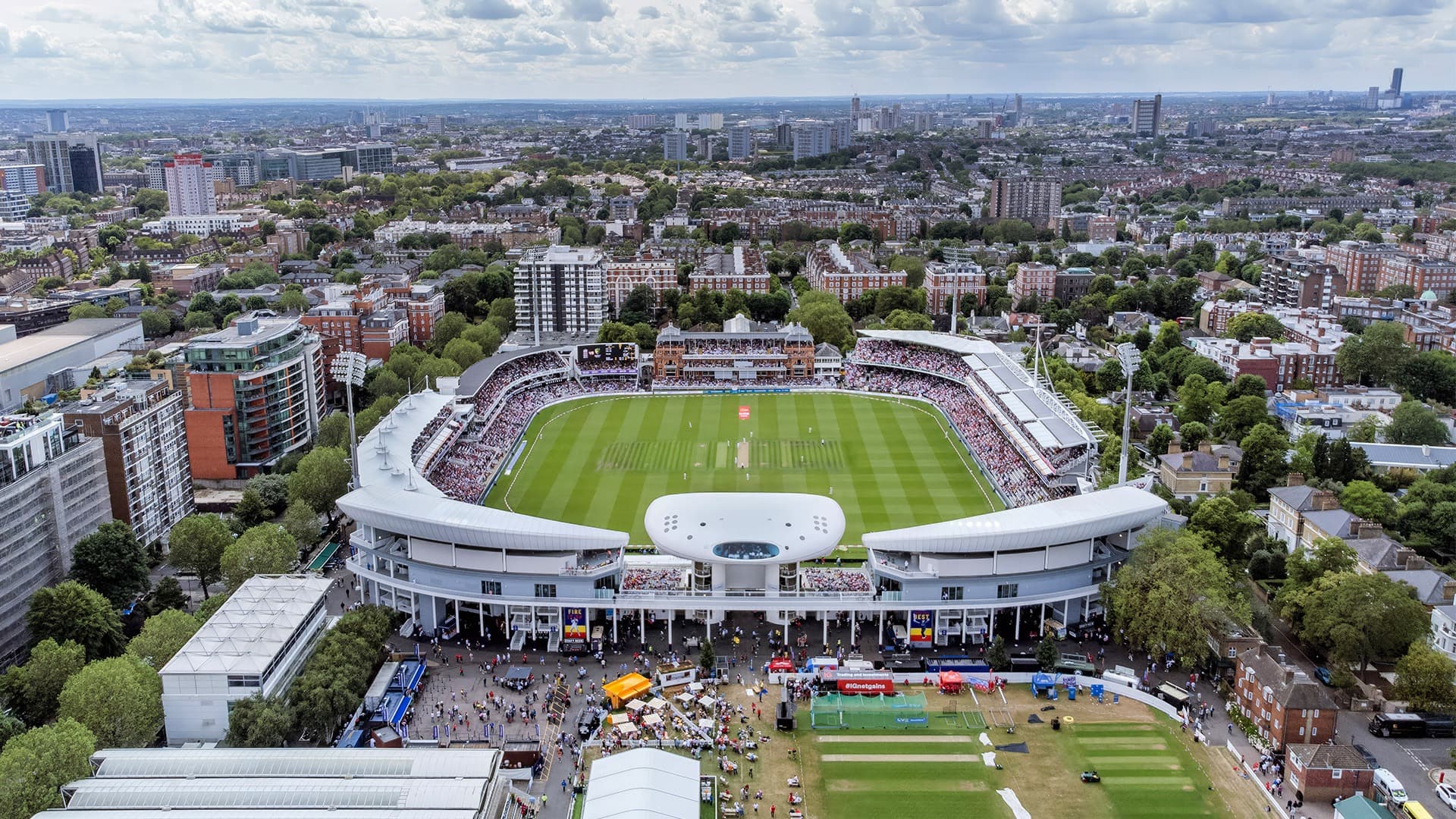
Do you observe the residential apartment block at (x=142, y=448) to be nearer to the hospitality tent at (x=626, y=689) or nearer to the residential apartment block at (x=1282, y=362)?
the hospitality tent at (x=626, y=689)

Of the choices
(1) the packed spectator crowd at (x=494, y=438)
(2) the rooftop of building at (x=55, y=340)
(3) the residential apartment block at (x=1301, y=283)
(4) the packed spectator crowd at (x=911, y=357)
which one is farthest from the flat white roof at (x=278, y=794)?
(3) the residential apartment block at (x=1301, y=283)

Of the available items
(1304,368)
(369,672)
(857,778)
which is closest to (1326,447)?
(1304,368)

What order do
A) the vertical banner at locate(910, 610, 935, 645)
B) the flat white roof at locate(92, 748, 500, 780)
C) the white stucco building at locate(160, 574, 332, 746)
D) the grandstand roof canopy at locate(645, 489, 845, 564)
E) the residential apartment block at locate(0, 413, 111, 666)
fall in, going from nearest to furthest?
the flat white roof at locate(92, 748, 500, 780) < the white stucco building at locate(160, 574, 332, 746) < the residential apartment block at locate(0, 413, 111, 666) < the grandstand roof canopy at locate(645, 489, 845, 564) < the vertical banner at locate(910, 610, 935, 645)

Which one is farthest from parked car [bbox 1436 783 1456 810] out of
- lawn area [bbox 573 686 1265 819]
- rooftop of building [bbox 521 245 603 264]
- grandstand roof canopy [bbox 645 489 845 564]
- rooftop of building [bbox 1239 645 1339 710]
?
rooftop of building [bbox 521 245 603 264]

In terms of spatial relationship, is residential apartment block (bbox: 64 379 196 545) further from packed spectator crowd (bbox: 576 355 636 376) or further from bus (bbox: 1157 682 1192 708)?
bus (bbox: 1157 682 1192 708)

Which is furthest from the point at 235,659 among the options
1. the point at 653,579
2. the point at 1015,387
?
the point at 1015,387

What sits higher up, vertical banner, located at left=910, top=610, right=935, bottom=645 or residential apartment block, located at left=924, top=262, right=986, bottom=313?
residential apartment block, located at left=924, top=262, right=986, bottom=313

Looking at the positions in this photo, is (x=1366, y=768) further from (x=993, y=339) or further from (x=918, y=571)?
(x=993, y=339)
